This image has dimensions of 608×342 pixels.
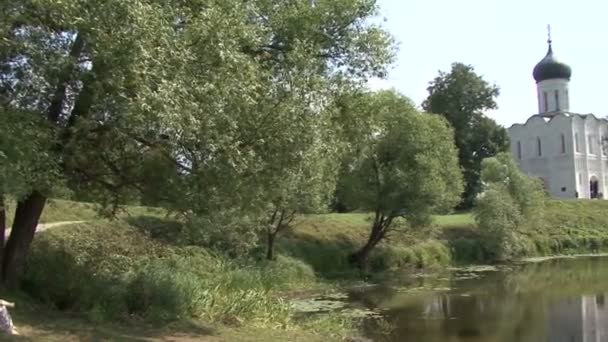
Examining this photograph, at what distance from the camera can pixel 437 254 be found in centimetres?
4203

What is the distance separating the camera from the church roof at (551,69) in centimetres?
7962

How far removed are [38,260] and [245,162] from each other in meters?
5.80

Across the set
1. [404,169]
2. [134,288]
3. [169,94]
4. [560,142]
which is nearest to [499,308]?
[404,169]

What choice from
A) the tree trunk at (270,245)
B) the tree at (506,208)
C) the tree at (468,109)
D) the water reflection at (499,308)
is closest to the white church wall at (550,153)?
the tree at (468,109)

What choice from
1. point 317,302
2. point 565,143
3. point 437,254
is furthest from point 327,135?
point 565,143

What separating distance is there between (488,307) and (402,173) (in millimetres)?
11572

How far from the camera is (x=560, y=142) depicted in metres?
79.0

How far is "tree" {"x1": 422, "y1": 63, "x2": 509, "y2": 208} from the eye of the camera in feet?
224

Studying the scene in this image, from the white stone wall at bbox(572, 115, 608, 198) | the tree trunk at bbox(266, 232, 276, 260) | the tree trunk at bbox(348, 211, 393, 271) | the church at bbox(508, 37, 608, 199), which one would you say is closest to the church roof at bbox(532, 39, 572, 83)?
the church at bbox(508, 37, 608, 199)

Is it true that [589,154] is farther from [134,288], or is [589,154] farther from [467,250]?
[134,288]

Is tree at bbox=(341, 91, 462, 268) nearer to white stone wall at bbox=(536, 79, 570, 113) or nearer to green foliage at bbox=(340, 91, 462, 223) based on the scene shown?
green foliage at bbox=(340, 91, 462, 223)

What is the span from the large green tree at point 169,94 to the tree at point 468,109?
53.1 meters

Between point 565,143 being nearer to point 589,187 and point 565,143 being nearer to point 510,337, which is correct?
point 589,187

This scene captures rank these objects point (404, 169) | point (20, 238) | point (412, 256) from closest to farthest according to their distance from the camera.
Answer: point (20, 238) → point (404, 169) → point (412, 256)
